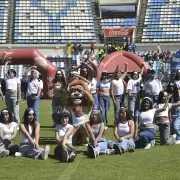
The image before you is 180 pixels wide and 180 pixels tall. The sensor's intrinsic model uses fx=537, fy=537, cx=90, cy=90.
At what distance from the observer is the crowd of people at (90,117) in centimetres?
910

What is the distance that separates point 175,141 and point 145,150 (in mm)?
1129

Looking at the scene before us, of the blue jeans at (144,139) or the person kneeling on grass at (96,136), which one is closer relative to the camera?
the person kneeling on grass at (96,136)

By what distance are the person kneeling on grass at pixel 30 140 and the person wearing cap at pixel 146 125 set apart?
6.20ft

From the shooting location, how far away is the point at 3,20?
140 ft

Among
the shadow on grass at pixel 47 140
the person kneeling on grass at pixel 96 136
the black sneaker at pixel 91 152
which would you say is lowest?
the shadow on grass at pixel 47 140

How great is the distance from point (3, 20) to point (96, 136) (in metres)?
34.5

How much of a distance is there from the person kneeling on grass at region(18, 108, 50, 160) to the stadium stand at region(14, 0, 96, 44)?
3217 centimetres

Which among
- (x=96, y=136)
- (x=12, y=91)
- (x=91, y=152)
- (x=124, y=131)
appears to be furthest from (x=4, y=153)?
(x=12, y=91)

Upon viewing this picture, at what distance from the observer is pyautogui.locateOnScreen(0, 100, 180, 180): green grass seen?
7.44m

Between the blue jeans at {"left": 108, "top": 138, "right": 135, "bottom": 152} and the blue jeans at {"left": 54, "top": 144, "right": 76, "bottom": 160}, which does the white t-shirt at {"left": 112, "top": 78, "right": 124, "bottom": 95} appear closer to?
the blue jeans at {"left": 108, "top": 138, "right": 135, "bottom": 152}

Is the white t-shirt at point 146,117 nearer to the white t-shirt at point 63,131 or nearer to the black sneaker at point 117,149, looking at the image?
the black sneaker at point 117,149

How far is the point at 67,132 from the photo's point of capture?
9078 millimetres

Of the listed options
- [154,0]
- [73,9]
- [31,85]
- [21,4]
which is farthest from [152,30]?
[31,85]

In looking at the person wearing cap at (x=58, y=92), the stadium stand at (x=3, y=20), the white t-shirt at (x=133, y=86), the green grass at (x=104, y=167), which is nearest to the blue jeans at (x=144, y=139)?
the green grass at (x=104, y=167)
